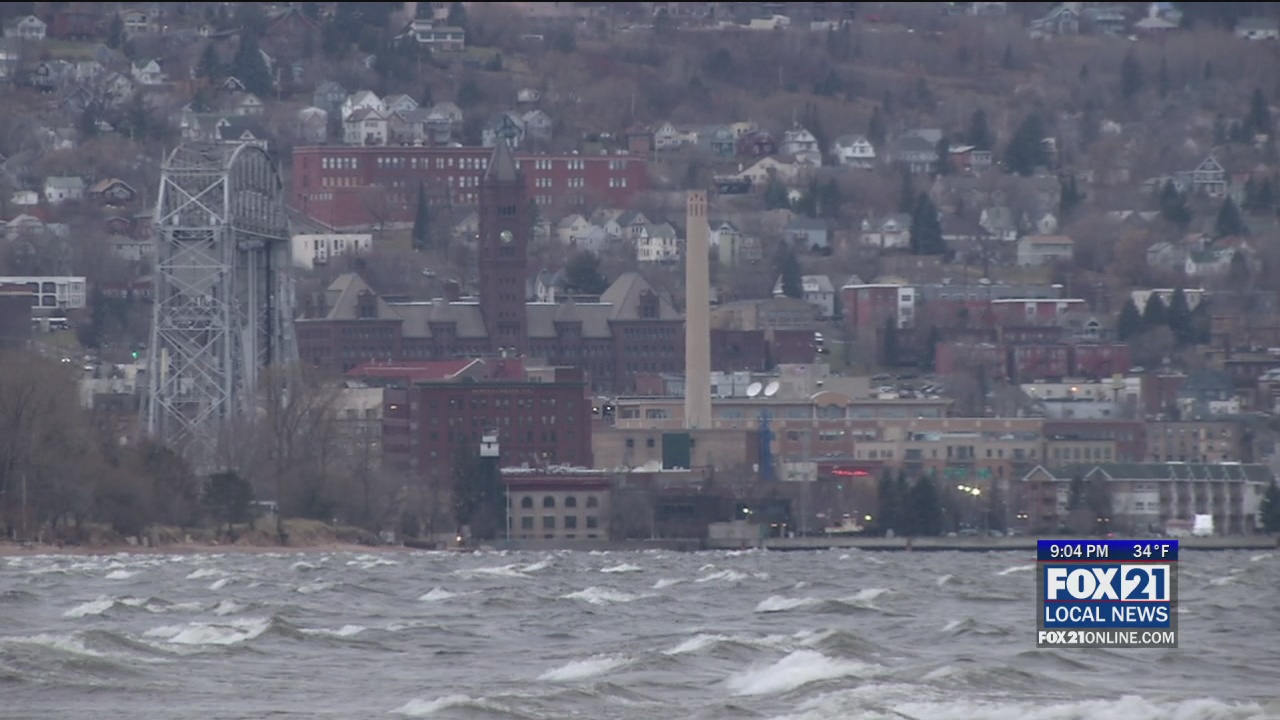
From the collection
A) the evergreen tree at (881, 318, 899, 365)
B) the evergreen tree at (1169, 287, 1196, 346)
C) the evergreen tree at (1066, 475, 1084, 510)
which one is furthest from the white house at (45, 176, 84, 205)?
the evergreen tree at (1066, 475, 1084, 510)

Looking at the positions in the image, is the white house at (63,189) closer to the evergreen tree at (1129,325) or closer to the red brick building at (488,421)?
the red brick building at (488,421)

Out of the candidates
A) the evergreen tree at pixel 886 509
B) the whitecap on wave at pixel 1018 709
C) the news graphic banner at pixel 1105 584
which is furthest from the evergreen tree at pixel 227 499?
the whitecap on wave at pixel 1018 709

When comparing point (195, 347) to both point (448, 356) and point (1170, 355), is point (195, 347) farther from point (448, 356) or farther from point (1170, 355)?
point (1170, 355)

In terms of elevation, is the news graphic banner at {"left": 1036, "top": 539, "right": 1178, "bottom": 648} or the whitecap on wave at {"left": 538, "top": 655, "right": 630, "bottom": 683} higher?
the news graphic banner at {"left": 1036, "top": 539, "right": 1178, "bottom": 648}

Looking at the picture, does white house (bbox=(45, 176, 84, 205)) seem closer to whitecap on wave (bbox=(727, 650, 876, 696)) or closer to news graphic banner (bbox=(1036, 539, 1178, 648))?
whitecap on wave (bbox=(727, 650, 876, 696))

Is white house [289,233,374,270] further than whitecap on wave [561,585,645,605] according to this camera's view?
Yes

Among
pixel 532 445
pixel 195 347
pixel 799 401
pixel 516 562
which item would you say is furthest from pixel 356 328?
pixel 516 562

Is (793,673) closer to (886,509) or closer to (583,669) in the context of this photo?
(583,669)
